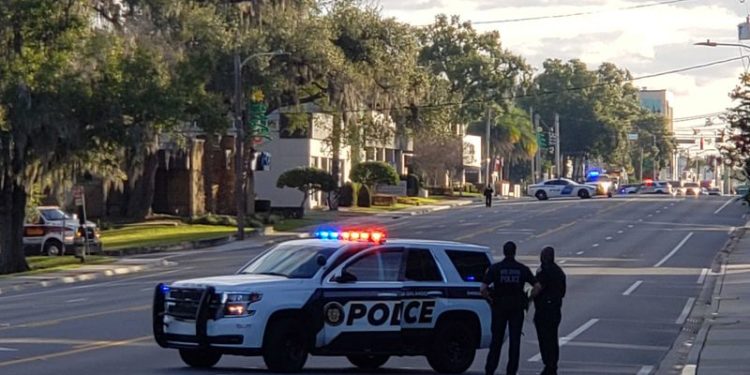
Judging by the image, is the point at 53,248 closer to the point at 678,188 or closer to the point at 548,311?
the point at 548,311

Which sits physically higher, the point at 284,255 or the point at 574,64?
the point at 574,64

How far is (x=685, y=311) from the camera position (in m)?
29.5

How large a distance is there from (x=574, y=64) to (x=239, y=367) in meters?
149

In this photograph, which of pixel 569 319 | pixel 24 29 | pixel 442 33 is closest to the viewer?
pixel 569 319

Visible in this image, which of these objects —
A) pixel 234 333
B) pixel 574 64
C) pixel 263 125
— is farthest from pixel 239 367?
pixel 574 64

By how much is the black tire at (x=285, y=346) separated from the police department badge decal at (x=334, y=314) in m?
0.37

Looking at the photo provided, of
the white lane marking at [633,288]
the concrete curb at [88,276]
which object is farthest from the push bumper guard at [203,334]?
the concrete curb at [88,276]

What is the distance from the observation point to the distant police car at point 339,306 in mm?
16484

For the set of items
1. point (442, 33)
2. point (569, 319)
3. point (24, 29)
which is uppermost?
point (442, 33)

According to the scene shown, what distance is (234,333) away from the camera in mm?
16344

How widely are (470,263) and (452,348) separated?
1178 mm

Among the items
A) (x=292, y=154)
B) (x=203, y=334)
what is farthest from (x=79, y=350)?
(x=292, y=154)

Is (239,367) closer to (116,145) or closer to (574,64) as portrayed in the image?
(116,145)

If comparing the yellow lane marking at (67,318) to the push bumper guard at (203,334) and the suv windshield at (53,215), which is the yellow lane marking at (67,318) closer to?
the push bumper guard at (203,334)
